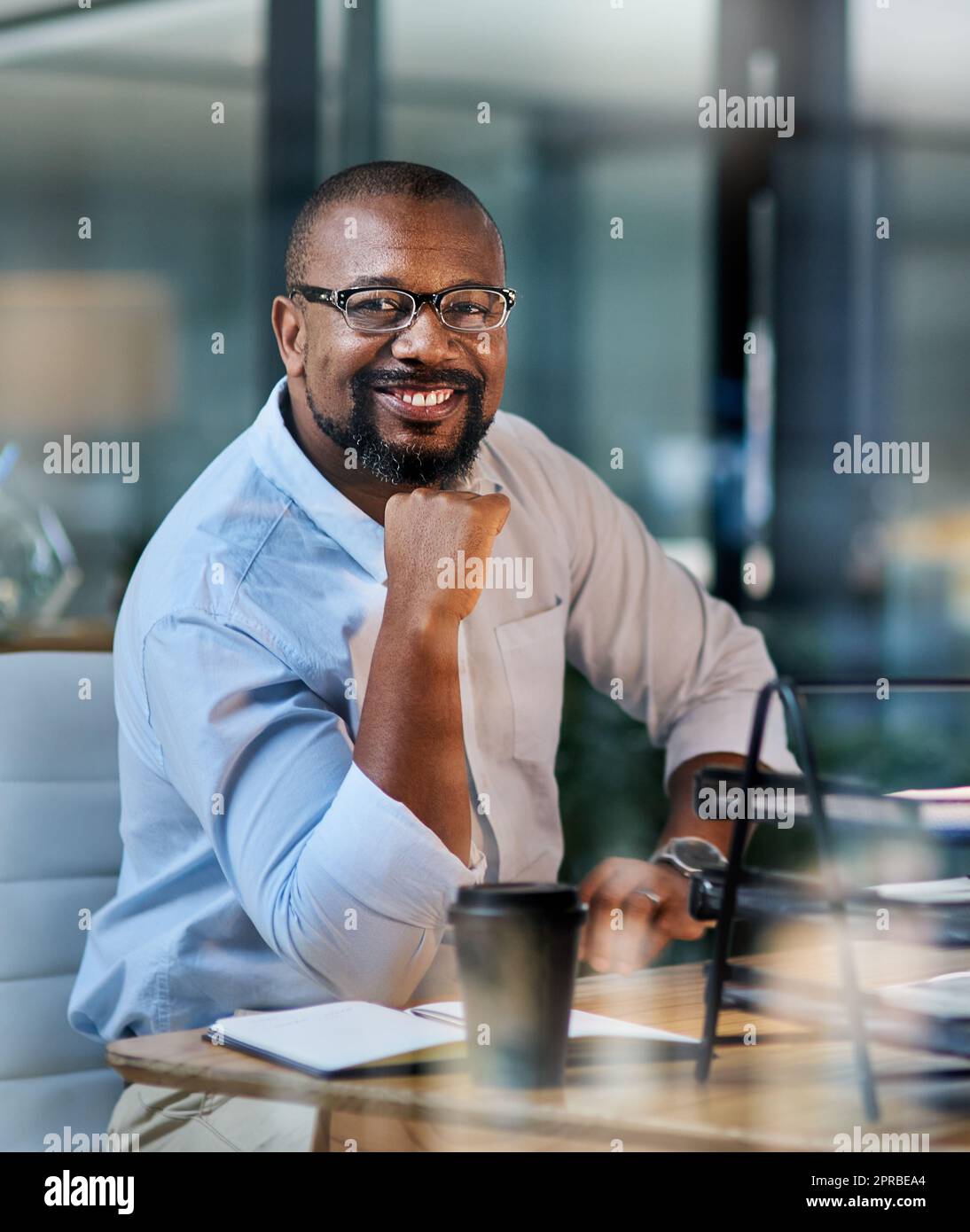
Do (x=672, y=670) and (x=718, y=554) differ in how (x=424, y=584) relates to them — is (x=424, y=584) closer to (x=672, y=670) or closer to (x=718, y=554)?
(x=672, y=670)

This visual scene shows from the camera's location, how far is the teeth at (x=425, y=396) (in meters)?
1.25

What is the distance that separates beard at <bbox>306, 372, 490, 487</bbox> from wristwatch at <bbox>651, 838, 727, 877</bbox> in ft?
1.24

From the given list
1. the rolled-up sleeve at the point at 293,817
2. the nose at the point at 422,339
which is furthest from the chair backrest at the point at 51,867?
the nose at the point at 422,339

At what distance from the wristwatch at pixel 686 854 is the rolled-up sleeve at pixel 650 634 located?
0.55ft

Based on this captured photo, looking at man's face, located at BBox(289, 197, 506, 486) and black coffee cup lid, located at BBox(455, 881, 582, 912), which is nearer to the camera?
black coffee cup lid, located at BBox(455, 881, 582, 912)

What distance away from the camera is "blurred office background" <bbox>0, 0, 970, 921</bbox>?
87.6 inches

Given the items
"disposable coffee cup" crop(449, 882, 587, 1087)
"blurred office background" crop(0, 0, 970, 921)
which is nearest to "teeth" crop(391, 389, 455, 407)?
"disposable coffee cup" crop(449, 882, 587, 1087)

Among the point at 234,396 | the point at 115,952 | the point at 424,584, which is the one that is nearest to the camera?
the point at 424,584

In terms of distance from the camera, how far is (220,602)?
120 centimetres

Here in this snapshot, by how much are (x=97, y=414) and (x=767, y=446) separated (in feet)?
3.46

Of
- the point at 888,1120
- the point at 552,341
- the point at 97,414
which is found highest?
the point at 552,341

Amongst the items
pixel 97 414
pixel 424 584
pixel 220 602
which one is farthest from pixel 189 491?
pixel 97 414

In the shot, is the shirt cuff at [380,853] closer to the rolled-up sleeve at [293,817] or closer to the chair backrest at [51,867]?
the rolled-up sleeve at [293,817]

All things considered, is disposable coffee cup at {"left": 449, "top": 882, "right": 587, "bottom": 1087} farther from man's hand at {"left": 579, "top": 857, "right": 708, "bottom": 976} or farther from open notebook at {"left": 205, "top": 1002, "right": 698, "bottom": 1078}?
man's hand at {"left": 579, "top": 857, "right": 708, "bottom": 976}
